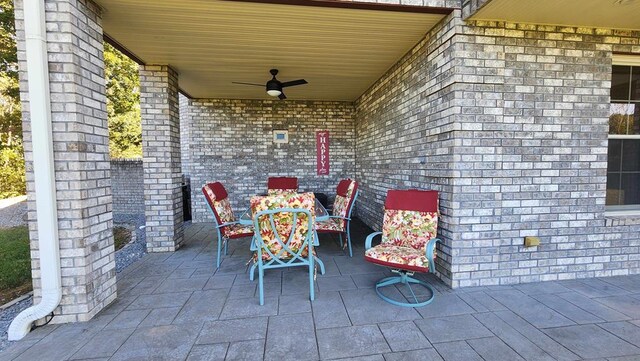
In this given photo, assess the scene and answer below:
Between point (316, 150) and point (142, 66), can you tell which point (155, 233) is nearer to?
point (142, 66)

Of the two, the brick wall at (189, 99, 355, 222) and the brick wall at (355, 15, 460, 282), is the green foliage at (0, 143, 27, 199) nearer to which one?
the brick wall at (189, 99, 355, 222)

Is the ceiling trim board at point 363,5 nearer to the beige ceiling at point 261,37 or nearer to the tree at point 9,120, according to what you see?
the beige ceiling at point 261,37

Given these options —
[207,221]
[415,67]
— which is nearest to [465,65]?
[415,67]

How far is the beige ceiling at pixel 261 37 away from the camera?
2.52m

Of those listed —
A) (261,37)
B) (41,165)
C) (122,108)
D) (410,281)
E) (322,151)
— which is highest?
(122,108)

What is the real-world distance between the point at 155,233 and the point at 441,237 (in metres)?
3.81

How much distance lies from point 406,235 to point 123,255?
12.7ft

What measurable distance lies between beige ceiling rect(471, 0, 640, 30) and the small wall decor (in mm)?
4235

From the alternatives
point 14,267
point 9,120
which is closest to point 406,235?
point 14,267

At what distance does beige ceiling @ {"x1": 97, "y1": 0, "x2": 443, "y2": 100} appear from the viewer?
2.52 metres

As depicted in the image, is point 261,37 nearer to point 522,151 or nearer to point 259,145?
point 522,151

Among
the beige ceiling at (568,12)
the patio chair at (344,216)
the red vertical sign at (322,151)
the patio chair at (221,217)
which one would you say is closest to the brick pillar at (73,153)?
the patio chair at (221,217)

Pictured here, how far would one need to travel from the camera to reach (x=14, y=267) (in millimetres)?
3469

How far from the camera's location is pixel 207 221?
5938mm
